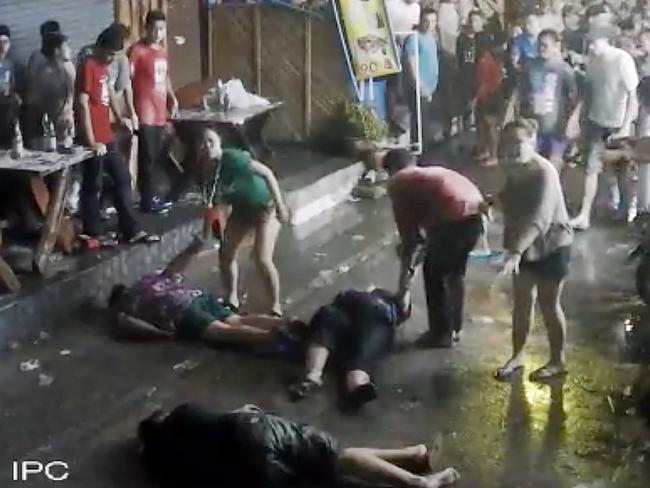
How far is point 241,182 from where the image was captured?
81.4 inches

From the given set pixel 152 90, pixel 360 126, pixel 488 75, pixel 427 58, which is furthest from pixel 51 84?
pixel 488 75

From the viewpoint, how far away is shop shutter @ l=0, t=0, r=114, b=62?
228 cm

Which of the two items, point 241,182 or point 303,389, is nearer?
point 303,389

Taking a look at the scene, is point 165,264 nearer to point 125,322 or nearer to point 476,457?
point 125,322

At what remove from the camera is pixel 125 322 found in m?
2.13

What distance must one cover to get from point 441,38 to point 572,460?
2.44 ft

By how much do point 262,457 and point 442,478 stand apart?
11.0 inches

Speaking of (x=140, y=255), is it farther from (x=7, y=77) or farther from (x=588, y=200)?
(x=588, y=200)

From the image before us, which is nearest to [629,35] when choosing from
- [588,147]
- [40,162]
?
[588,147]

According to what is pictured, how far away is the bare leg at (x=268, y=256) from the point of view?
2.09 metres

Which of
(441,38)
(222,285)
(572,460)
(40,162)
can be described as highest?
(441,38)

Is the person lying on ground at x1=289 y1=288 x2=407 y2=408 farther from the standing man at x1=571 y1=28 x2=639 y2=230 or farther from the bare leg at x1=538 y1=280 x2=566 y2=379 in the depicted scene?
the standing man at x1=571 y1=28 x2=639 y2=230

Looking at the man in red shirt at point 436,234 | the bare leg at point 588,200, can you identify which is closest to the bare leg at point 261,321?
the man in red shirt at point 436,234

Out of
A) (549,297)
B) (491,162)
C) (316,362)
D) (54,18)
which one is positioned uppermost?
(54,18)
